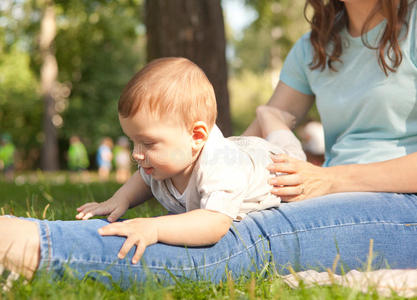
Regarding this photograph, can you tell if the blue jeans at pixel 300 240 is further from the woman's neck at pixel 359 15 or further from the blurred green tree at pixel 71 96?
the blurred green tree at pixel 71 96

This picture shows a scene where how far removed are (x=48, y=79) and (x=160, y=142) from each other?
19791 mm

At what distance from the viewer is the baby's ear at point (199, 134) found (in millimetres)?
2191

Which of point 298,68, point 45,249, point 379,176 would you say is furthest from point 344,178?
point 45,249

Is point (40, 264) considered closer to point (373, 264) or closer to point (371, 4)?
point (373, 264)

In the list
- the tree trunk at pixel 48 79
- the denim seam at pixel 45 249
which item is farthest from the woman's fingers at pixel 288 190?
the tree trunk at pixel 48 79

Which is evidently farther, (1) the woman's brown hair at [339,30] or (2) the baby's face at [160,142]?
(1) the woman's brown hair at [339,30]

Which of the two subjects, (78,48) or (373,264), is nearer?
(373,264)

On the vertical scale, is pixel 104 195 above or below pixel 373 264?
below

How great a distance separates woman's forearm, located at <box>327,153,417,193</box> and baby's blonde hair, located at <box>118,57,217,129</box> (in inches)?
29.7

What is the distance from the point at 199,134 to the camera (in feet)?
7.30

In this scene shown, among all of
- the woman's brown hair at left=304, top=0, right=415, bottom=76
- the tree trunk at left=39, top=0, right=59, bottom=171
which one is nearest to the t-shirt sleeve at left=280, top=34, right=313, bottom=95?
the woman's brown hair at left=304, top=0, right=415, bottom=76

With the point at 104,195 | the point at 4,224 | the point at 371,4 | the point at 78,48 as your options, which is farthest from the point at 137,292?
the point at 78,48

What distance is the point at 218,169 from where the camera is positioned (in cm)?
212

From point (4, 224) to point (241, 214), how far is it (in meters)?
1.01
